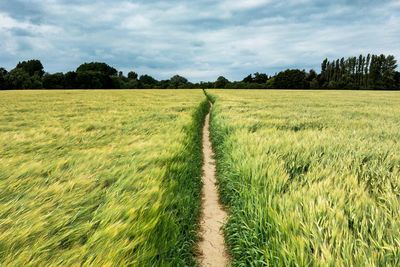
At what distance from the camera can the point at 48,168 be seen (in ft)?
11.5

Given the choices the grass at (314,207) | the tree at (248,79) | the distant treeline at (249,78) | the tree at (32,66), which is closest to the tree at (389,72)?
the distant treeline at (249,78)

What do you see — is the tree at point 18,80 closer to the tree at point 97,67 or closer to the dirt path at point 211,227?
the tree at point 97,67

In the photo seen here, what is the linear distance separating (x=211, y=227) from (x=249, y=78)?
11653 cm

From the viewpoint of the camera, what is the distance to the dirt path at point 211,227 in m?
3.09

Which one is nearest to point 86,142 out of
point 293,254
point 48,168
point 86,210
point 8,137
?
point 8,137

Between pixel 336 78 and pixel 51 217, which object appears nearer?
pixel 51 217

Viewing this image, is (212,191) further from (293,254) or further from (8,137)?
(8,137)

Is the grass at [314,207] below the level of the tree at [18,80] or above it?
below

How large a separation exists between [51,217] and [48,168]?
155 cm

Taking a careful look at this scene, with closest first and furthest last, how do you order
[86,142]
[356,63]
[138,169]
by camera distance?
[138,169], [86,142], [356,63]

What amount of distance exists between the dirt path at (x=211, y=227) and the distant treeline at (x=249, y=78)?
267 ft

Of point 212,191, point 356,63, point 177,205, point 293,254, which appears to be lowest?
point 212,191

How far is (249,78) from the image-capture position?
11594 centimetres

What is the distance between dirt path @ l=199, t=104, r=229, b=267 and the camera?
309 cm
